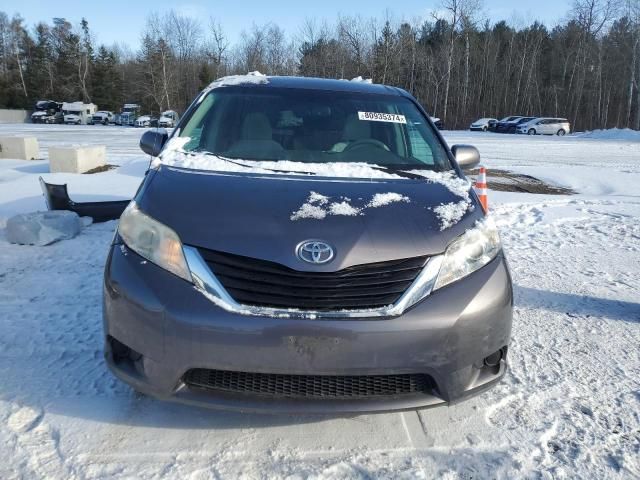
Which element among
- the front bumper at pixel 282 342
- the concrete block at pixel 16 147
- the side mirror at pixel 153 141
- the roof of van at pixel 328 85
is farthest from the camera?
the concrete block at pixel 16 147

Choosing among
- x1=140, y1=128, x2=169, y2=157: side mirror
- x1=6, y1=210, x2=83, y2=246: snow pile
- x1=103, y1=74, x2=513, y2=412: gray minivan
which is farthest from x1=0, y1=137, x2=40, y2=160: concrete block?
x1=103, y1=74, x2=513, y2=412: gray minivan

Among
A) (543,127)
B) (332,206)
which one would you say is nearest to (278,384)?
(332,206)

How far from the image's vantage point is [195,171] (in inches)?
107

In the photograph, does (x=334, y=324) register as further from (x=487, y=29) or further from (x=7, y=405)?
(x=487, y=29)

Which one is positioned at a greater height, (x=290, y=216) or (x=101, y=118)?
(x=290, y=216)

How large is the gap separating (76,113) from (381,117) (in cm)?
6137

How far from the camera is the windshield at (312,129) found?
3232 mm

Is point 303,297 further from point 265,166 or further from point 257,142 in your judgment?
point 257,142

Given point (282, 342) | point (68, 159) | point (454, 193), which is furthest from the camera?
point (68, 159)

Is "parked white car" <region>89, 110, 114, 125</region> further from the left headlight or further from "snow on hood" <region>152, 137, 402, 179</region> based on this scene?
the left headlight

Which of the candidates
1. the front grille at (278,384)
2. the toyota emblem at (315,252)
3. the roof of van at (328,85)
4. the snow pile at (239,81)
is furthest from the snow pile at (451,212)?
the snow pile at (239,81)

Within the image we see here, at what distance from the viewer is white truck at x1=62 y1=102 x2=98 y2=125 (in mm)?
55156

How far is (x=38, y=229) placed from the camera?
17.3 feet

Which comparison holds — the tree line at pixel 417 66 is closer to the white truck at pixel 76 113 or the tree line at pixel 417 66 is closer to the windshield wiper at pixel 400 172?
the white truck at pixel 76 113
